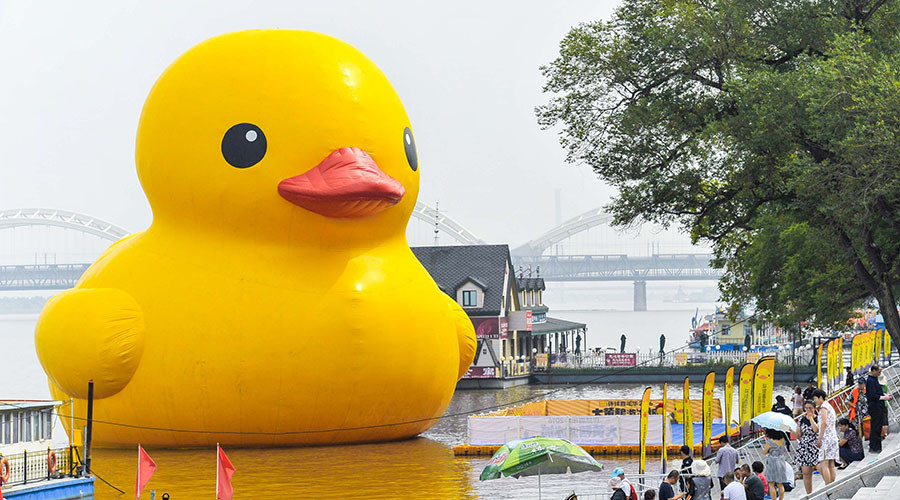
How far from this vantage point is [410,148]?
26656mm

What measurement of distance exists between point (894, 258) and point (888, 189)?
15.3 ft

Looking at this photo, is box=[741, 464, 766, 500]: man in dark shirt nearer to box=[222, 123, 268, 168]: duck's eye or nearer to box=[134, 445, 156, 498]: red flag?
box=[134, 445, 156, 498]: red flag

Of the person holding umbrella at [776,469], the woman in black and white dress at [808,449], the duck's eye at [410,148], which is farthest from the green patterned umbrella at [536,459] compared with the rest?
the duck's eye at [410,148]

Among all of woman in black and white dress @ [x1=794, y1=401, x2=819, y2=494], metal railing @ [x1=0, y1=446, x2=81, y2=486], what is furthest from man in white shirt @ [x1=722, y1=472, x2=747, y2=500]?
metal railing @ [x1=0, y1=446, x2=81, y2=486]

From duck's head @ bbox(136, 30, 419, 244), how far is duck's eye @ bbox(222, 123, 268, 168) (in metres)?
0.02

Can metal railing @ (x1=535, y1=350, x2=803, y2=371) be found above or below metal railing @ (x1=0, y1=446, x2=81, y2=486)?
above

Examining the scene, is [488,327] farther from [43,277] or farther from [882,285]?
[43,277]

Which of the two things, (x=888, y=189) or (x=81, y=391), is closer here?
(x=888, y=189)

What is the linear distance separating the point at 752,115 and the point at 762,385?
17.4ft

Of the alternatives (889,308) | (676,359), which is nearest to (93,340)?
(889,308)

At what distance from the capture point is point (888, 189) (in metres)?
23.1

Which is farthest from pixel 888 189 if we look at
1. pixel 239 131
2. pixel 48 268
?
pixel 48 268

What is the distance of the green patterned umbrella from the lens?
17.0 metres

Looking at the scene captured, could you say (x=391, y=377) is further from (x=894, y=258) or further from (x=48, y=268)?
(x=48, y=268)
